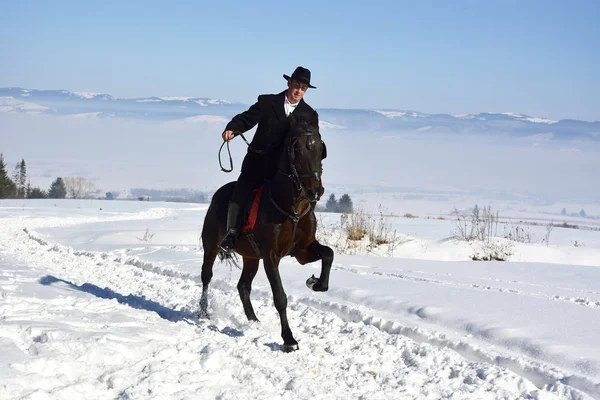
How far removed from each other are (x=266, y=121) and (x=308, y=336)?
2430 millimetres

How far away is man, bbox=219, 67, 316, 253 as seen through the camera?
7.36 m

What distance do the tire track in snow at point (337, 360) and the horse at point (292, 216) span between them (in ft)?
1.70

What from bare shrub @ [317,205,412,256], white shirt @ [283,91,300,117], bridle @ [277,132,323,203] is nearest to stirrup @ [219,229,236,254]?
bridle @ [277,132,323,203]

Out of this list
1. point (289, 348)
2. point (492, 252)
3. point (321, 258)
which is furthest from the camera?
point (492, 252)

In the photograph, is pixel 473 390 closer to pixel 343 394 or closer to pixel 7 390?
pixel 343 394

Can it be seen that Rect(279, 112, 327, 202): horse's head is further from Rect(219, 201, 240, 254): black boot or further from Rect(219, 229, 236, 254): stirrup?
Rect(219, 229, 236, 254): stirrup

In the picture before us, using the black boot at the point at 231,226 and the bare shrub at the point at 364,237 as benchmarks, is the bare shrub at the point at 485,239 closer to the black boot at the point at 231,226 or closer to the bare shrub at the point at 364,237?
the bare shrub at the point at 364,237

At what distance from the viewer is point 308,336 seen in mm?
7391

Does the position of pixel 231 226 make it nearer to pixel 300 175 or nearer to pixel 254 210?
pixel 254 210

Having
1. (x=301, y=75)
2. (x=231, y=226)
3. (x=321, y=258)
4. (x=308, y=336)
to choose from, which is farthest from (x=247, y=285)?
(x=301, y=75)

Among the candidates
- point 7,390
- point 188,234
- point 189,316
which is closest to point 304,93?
point 189,316

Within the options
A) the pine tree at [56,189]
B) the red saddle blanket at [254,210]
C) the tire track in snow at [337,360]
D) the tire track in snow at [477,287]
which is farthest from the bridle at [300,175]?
the pine tree at [56,189]

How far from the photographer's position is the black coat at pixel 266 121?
24.4 feet

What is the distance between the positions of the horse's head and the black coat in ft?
1.86
